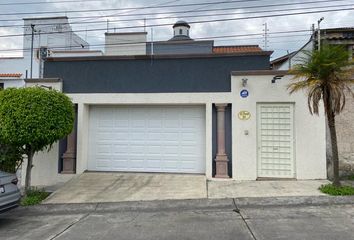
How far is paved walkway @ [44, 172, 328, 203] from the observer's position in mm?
8766

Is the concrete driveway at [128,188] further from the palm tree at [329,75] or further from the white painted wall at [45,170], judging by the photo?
the palm tree at [329,75]

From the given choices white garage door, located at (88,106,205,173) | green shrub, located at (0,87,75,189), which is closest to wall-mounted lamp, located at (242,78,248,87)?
white garage door, located at (88,106,205,173)

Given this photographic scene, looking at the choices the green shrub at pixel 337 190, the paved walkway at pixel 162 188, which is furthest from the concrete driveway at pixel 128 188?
the green shrub at pixel 337 190

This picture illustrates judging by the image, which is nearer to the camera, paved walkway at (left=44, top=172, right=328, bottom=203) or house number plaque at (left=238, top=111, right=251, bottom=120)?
paved walkway at (left=44, top=172, right=328, bottom=203)

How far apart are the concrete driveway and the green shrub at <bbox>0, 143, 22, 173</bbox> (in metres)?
1.31

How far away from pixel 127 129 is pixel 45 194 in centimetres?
336

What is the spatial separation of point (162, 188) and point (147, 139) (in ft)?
7.41

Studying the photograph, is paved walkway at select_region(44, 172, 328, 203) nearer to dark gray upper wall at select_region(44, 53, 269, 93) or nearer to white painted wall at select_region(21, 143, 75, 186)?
white painted wall at select_region(21, 143, 75, 186)

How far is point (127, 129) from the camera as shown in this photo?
11469 mm

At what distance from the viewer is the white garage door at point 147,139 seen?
36.5 ft

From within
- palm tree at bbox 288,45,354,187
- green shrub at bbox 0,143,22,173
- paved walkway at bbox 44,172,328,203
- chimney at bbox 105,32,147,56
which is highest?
chimney at bbox 105,32,147,56

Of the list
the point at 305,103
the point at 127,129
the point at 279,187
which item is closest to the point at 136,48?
the point at 127,129

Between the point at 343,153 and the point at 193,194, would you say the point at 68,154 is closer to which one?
the point at 193,194

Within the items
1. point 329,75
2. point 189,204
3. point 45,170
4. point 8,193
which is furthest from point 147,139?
point 329,75
